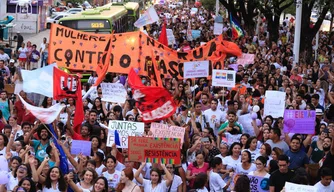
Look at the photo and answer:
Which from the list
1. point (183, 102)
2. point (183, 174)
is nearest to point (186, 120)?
point (183, 102)

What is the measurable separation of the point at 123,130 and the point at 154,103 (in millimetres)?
1390

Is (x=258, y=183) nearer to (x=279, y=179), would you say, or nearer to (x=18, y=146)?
(x=279, y=179)

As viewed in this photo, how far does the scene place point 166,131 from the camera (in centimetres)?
1193

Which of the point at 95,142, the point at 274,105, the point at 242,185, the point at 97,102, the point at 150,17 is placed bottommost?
the point at 242,185

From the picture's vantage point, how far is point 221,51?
18.0 metres

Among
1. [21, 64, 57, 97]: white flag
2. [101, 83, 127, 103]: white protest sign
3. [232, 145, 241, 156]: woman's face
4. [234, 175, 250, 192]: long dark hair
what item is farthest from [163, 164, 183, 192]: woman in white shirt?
[101, 83, 127, 103]: white protest sign

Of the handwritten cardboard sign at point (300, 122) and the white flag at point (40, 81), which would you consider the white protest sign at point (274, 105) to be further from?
the white flag at point (40, 81)

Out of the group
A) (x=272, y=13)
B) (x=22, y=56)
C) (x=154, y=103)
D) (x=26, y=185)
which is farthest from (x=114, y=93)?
(x=272, y=13)

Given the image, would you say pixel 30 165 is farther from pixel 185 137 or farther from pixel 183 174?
pixel 185 137

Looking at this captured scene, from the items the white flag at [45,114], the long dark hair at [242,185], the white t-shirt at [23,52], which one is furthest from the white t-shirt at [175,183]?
the white t-shirt at [23,52]

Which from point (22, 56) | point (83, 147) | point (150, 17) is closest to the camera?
point (83, 147)

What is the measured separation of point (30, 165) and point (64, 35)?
742cm

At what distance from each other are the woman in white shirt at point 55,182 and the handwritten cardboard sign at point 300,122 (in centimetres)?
408

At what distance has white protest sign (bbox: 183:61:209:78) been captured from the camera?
16500mm
